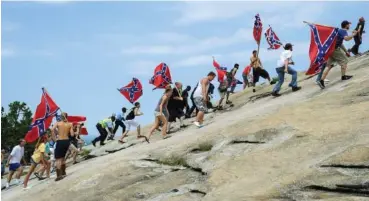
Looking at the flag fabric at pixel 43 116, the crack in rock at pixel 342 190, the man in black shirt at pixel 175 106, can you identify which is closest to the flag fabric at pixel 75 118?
the flag fabric at pixel 43 116

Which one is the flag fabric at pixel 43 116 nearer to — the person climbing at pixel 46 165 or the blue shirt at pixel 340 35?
the person climbing at pixel 46 165

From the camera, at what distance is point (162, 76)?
25719mm

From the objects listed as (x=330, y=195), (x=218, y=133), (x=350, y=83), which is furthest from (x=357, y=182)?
(x=350, y=83)

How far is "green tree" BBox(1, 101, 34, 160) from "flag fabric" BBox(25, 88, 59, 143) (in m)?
47.6

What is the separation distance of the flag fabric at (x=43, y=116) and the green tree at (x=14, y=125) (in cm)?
4757

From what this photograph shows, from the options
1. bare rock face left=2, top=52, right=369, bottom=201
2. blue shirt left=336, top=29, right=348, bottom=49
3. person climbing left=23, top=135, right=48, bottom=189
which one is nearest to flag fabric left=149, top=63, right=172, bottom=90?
person climbing left=23, top=135, right=48, bottom=189

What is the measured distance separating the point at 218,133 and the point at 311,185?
650cm

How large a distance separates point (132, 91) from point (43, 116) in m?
8.73

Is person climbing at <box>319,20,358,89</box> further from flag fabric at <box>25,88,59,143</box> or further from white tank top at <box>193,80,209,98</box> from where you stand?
flag fabric at <box>25,88,59,143</box>

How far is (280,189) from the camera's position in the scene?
10.3m

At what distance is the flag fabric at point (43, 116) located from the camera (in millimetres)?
21219

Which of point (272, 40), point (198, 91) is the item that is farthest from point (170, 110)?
point (272, 40)

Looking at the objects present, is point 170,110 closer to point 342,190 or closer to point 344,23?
point 344,23

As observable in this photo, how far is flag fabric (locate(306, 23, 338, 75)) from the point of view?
62.2 feet
